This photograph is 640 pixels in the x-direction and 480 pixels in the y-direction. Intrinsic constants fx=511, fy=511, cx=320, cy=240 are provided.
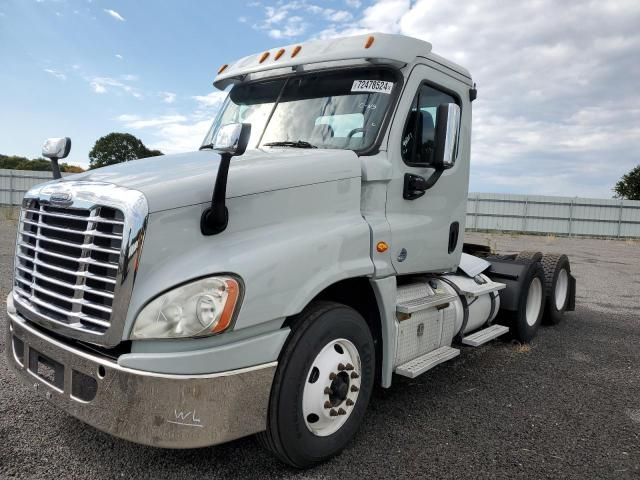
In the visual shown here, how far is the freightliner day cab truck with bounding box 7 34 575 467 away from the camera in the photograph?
8.10 ft

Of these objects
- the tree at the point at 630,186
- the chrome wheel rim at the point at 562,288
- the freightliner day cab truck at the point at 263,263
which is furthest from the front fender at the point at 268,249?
the tree at the point at 630,186

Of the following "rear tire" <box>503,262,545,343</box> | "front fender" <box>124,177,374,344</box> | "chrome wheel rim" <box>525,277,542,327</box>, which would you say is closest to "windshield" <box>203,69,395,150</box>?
"front fender" <box>124,177,374,344</box>

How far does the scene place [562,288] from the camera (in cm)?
726

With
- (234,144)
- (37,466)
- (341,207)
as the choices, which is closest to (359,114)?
(341,207)

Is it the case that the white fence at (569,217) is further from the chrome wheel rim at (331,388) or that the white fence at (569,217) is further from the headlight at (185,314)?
the headlight at (185,314)

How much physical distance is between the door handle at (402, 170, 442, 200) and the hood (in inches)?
19.8

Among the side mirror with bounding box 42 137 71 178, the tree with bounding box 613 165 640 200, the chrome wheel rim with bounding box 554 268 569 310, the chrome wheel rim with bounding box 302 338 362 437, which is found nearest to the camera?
the chrome wheel rim with bounding box 302 338 362 437

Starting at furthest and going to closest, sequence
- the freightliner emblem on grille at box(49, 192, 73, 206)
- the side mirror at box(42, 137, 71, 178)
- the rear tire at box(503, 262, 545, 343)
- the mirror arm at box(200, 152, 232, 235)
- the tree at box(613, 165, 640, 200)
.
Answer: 1. the tree at box(613, 165, 640, 200)
2. the rear tire at box(503, 262, 545, 343)
3. the side mirror at box(42, 137, 71, 178)
4. the freightliner emblem on grille at box(49, 192, 73, 206)
5. the mirror arm at box(200, 152, 232, 235)

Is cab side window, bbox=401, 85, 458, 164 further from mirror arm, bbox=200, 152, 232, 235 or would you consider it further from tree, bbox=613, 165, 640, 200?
tree, bbox=613, 165, 640, 200

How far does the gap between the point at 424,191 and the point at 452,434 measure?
1.73m

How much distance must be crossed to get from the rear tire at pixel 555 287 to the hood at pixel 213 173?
4499 mm

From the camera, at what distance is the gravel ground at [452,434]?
2969mm

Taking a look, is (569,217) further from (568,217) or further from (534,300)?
(534,300)

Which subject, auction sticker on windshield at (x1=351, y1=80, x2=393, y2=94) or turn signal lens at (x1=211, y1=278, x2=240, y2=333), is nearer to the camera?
turn signal lens at (x1=211, y1=278, x2=240, y2=333)
